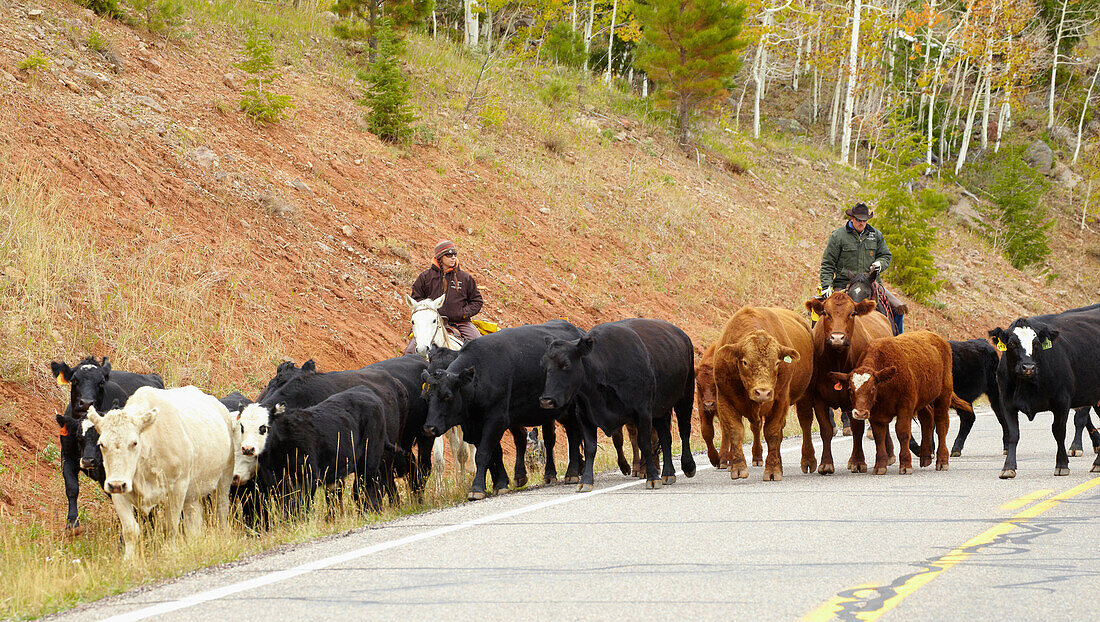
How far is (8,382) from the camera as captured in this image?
1359 centimetres

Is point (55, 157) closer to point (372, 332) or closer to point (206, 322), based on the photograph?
point (206, 322)

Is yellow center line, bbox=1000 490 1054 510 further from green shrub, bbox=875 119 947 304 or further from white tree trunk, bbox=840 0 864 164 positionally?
white tree trunk, bbox=840 0 864 164

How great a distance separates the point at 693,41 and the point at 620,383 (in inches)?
1102

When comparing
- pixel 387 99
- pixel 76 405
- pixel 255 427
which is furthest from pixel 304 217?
pixel 255 427

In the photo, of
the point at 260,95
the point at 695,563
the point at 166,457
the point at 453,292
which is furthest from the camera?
the point at 260,95

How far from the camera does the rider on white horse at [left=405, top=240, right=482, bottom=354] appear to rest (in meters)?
16.7

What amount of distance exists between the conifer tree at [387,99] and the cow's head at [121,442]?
1789 centimetres

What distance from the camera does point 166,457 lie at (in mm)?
10297

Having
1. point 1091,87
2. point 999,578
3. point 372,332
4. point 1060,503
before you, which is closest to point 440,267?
point 372,332

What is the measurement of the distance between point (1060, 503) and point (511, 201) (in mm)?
20039

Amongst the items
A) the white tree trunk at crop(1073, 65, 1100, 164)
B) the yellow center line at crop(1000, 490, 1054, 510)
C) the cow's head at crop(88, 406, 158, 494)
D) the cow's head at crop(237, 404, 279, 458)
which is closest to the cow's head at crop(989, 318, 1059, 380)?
the yellow center line at crop(1000, 490, 1054, 510)

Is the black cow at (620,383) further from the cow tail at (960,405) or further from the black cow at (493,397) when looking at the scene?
the cow tail at (960,405)

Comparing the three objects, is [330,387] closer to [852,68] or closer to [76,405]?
[76,405]

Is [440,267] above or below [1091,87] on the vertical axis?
below
